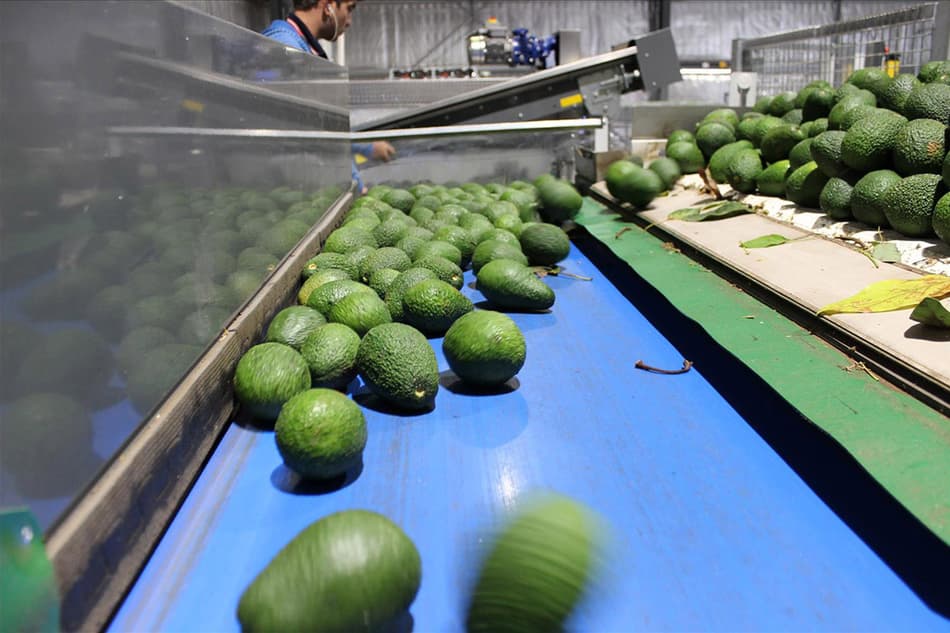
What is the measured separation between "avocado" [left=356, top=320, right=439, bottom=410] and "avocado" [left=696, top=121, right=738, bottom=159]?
10.8 feet

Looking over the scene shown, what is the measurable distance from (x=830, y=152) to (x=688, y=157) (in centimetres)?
151

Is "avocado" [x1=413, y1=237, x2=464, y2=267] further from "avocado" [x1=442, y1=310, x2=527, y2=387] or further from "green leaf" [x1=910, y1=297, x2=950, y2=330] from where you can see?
"green leaf" [x1=910, y1=297, x2=950, y2=330]

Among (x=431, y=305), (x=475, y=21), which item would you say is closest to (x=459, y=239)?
(x=431, y=305)

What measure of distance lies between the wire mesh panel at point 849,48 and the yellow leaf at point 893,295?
9.06 feet

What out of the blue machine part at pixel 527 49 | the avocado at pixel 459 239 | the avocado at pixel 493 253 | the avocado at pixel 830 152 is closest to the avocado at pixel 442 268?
the avocado at pixel 493 253

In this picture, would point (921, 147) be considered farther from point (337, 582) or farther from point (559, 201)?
point (337, 582)

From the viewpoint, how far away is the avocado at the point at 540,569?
0.74m

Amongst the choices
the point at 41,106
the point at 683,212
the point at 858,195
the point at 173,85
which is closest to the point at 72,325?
the point at 41,106

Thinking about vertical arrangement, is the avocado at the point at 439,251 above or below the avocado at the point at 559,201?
below

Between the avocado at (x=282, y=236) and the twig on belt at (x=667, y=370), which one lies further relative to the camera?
the avocado at (x=282, y=236)

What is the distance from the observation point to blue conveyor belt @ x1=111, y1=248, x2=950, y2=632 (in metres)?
1.21

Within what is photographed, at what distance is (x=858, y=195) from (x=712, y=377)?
1.36m

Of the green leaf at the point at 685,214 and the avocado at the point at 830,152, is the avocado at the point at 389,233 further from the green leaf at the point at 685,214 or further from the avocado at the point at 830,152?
the avocado at the point at 830,152

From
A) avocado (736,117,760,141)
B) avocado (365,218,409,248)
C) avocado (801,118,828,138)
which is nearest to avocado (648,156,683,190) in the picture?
avocado (736,117,760,141)
